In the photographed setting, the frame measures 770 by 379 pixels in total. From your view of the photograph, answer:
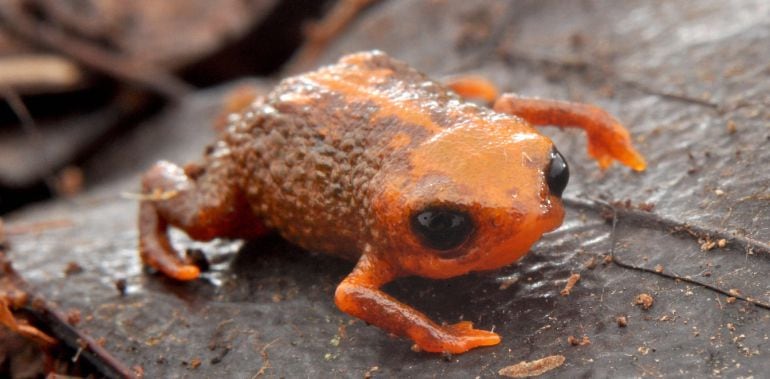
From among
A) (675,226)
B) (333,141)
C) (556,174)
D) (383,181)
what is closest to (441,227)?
(383,181)

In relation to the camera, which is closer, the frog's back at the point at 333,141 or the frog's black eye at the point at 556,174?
the frog's black eye at the point at 556,174

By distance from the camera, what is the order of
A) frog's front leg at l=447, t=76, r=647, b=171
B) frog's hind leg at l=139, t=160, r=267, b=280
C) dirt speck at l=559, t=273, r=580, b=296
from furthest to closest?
frog's hind leg at l=139, t=160, r=267, b=280 → frog's front leg at l=447, t=76, r=647, b=171 → dirt speck at l=559, t=273, r=580, b=296

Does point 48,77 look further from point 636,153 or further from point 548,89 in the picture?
point 636,153

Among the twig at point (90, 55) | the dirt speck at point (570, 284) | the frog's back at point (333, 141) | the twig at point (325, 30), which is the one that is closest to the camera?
the dirt speck at point (570, 284)

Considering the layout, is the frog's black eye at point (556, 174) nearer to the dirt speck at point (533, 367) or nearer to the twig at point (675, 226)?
the twig at point (675, 226)

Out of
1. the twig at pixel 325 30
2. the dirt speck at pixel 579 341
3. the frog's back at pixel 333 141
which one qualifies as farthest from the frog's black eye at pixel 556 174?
the twig at pixel 325 30

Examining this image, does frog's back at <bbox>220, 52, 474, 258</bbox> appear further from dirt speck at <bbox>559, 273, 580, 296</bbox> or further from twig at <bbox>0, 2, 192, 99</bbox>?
twig at <bbox>0, 2, 192, 99</bbox>

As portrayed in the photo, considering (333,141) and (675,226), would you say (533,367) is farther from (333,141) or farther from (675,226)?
(333,141)

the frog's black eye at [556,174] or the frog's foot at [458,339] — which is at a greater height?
the frog's black eye at [556,174]

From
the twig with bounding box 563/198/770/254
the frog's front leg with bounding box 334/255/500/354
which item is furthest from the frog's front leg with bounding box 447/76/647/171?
the frog's front leg with bounding box 334/255/500/354
